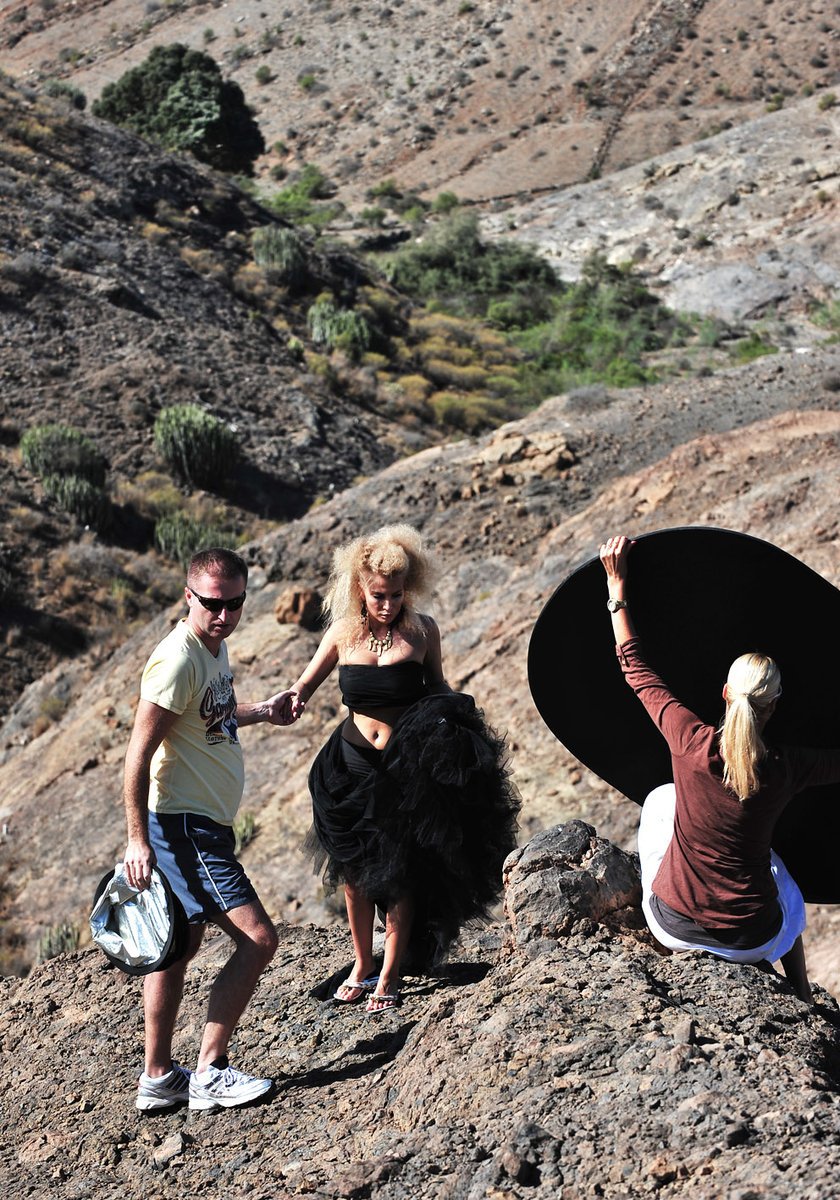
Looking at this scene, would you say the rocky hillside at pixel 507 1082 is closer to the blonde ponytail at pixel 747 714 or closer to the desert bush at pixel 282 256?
the blonde ponytail at pixel 747 714

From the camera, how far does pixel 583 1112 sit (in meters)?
2.82

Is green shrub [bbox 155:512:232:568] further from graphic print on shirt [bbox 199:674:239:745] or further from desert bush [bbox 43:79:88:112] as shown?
desert bush [bbox 43:79:88:112]

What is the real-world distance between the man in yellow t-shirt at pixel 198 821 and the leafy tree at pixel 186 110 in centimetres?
3661

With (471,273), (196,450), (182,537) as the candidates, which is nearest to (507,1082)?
(182,537)

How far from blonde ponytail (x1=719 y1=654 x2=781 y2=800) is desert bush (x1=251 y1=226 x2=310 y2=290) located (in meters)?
22.7

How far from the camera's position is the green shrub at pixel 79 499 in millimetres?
15836

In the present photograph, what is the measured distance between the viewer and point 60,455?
16359mm

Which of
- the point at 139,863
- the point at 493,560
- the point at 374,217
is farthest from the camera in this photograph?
the point at 374,217

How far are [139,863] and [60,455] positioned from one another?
13.7 m

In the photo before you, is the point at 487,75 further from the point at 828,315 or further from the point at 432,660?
the point at 432,660

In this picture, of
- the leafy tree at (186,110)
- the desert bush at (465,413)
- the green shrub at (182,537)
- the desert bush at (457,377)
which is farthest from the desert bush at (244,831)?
the leafy tree at (186,110)

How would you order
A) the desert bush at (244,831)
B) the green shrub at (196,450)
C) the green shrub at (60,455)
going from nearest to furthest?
the desert bush at (244,831) < the green shrub at (60,455) < the green shrub at (196,450)

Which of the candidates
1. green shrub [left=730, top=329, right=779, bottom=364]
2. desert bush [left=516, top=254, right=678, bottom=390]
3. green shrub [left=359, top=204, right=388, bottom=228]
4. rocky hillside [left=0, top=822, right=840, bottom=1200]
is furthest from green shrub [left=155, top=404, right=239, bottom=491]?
green shrub [left=359, top=204, right=388, bottom=228]

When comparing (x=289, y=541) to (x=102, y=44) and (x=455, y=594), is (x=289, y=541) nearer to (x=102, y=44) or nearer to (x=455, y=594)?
(x=455, y=594)
